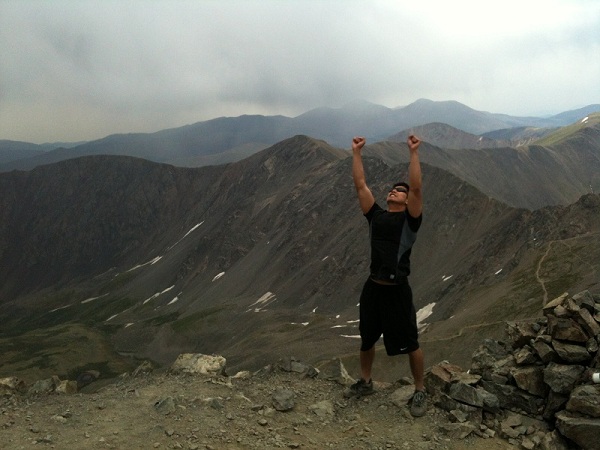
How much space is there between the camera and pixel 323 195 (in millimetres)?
127062

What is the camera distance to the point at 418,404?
1002cm

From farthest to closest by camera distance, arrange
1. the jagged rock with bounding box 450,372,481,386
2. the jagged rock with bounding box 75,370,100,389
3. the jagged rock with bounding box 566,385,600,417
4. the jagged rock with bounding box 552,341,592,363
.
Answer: the jagged rock with bounding box 75,370,100,389 < the jagged rock with bounding box 450,372,481,386 < the jagged rock with bounding box 552,341,592,363 < the jagged rock with bounding box 566,385,600,417

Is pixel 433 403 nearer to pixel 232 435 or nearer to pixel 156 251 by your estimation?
pixel 232 435

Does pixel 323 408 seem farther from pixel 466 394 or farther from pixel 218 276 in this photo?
pixel 218 276

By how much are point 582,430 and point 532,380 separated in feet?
Result: 4.74

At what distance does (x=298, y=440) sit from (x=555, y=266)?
5000 cm

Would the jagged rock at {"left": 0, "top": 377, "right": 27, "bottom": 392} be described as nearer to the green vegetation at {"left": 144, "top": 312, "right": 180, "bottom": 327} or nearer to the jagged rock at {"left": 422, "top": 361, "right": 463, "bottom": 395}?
the jagged rock at {"left": 422, "top": 361, "right": 463, "bottom": 395}

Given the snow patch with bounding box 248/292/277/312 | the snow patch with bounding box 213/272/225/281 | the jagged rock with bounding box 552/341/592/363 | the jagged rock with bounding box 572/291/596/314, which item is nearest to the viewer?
the jagged rock with bounding box 552/341/592/363

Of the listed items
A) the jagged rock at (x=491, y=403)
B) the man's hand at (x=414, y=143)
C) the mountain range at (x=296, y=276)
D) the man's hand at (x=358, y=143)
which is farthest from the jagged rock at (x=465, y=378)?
the mountain range at (x=296, y=276)

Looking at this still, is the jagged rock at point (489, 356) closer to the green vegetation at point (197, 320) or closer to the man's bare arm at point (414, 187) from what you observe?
the man's bare arm at point (414, 187)

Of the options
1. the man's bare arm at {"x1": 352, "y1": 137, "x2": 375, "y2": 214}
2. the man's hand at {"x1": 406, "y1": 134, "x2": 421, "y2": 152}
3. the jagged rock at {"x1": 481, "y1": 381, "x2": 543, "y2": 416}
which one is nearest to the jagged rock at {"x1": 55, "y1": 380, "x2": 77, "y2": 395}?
the man's bare arm at {"x1": 352, "y1": 137, "x2": 375, "y2": 214}

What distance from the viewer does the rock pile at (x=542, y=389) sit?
892 centimetres

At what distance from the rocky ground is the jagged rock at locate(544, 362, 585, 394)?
5.12 ft

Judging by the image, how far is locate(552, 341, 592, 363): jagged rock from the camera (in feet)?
31.4
